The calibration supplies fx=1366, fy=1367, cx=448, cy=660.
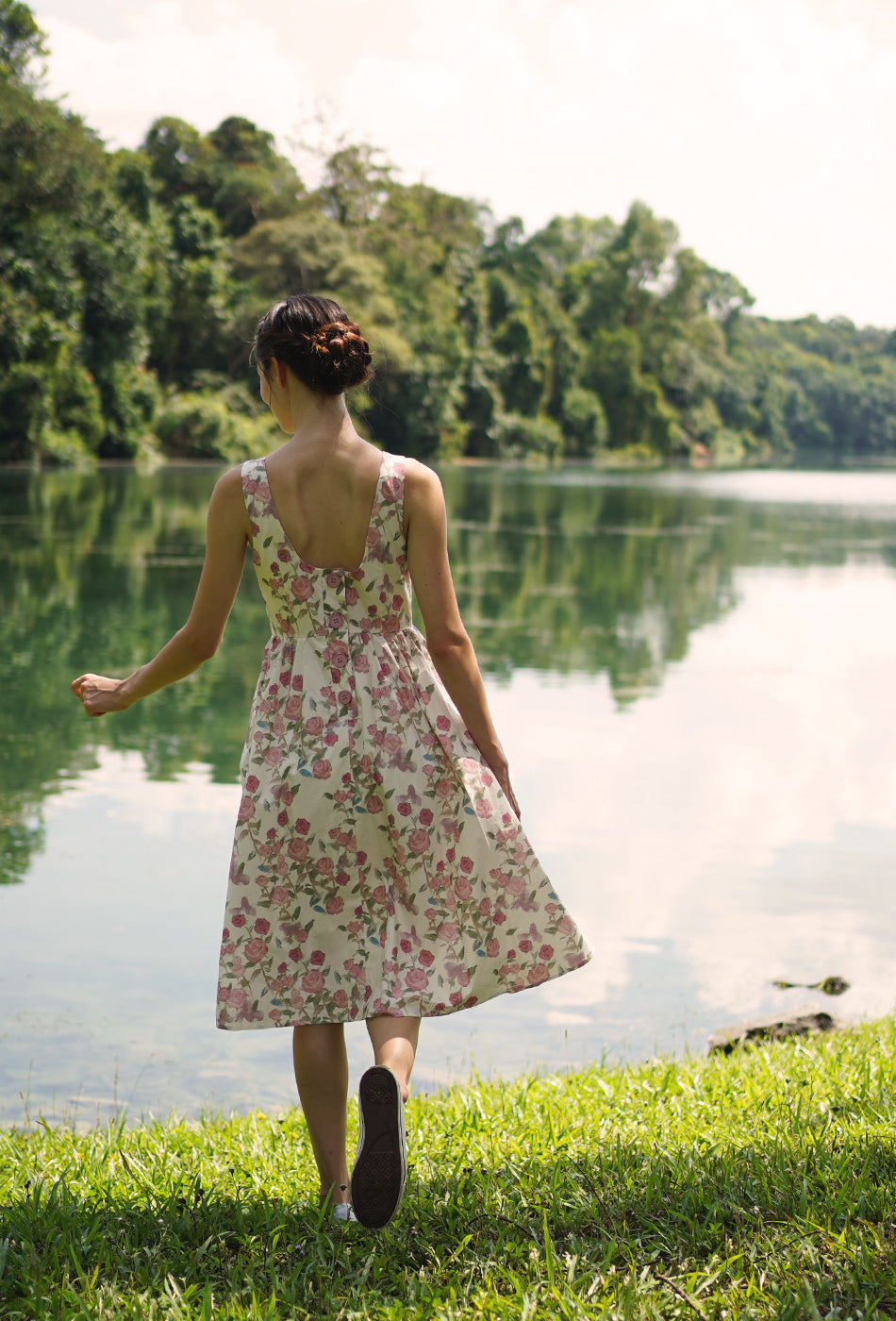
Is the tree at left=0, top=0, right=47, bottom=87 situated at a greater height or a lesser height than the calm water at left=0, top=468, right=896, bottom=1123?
greater

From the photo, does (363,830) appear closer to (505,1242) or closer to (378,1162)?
(378,1162)

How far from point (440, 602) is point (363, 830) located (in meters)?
0.45

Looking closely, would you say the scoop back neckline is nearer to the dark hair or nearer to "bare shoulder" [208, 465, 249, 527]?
"bare shoulder" [208, 465, 249, 527]

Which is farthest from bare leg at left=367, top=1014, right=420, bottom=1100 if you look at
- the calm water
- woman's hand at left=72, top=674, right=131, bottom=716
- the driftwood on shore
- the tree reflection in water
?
the tree reflection in water

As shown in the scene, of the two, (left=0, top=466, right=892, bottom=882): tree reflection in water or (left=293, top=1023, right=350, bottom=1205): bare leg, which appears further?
(left=0, top=466, right=892, bottom=882): tree reflection in water

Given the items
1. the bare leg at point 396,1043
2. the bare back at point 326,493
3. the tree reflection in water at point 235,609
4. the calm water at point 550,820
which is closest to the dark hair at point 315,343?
the bare back at point 326,493

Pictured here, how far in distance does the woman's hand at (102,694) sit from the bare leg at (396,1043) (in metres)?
0.81

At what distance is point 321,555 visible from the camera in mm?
2598

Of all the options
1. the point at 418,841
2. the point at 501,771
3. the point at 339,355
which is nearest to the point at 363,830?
the point at 418,841

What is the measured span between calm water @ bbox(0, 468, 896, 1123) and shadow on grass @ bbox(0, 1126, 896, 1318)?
1266 millimetres

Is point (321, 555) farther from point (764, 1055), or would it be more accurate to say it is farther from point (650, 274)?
point (650, 274)

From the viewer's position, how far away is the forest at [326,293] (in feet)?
121

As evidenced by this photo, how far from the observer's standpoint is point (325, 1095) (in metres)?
2.51

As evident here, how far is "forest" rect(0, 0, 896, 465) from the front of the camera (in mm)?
36812
